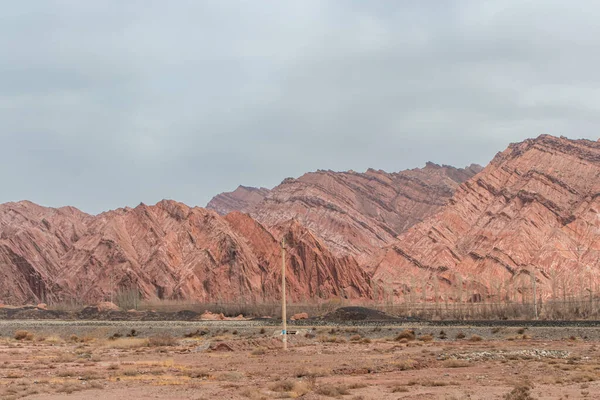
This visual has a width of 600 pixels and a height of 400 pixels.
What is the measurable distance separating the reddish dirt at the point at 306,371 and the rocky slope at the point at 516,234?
239 ft

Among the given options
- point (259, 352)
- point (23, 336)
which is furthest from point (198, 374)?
point (23, 336)

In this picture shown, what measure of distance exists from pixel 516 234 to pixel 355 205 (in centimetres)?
5214

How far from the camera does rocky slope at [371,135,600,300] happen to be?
119 meters

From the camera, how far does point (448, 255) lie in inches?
5246

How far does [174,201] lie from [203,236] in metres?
11.8

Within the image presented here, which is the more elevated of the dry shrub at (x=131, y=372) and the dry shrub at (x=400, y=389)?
the dry shrub at (x=131, y=372)

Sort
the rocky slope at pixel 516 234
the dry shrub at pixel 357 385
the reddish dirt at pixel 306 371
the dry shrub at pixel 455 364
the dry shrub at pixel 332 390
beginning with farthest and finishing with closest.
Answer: the rocky slope at pixel 516 234
the dry shrub at pixel 455 364
the dry shrub at pixel 357 385
the reddish dirt at pixel 306 371
the dry shrub at pixel 332 390

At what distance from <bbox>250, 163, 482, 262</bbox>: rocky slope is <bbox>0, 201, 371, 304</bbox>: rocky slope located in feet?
50.2

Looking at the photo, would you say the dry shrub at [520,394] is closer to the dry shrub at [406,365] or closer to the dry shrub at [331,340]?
the dry shrub at [406,365]

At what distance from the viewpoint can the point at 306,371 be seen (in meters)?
28.2

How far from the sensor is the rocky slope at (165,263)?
126 meters

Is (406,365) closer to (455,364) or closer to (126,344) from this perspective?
(455,364)

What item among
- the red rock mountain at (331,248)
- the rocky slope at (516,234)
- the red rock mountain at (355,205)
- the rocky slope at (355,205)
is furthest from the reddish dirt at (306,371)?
the red rock mountain at (355,205)

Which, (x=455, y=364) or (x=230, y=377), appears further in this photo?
(x=455, y=364)
